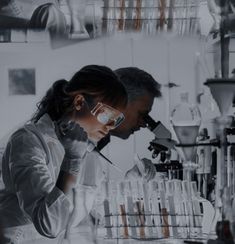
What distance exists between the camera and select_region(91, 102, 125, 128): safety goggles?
167cm

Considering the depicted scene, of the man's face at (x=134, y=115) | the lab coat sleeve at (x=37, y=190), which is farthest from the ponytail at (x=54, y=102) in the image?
the man's face at (x=134, y=115)

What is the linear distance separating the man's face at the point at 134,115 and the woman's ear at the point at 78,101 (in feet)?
0.48

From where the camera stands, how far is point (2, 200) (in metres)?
1.67

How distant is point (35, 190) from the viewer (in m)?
1.63

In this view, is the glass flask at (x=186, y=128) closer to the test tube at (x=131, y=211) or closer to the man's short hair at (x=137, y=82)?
the man's short hair at (x=137, y=82)

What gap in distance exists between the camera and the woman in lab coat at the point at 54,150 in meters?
1.64

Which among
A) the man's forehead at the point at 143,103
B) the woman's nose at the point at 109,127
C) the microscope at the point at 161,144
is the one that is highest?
the man's forehead at the point at 143,103

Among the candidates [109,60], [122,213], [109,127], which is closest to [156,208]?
[122,213]

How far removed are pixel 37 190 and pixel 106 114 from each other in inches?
14.3

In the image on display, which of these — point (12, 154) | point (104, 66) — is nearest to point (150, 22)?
point (104, 66)

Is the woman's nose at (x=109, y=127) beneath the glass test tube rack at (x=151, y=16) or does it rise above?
beneath

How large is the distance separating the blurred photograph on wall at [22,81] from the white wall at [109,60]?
0.6 inches

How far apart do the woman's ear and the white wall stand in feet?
0.31

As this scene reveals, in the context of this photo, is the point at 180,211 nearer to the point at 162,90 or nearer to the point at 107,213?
the point at 107,213
